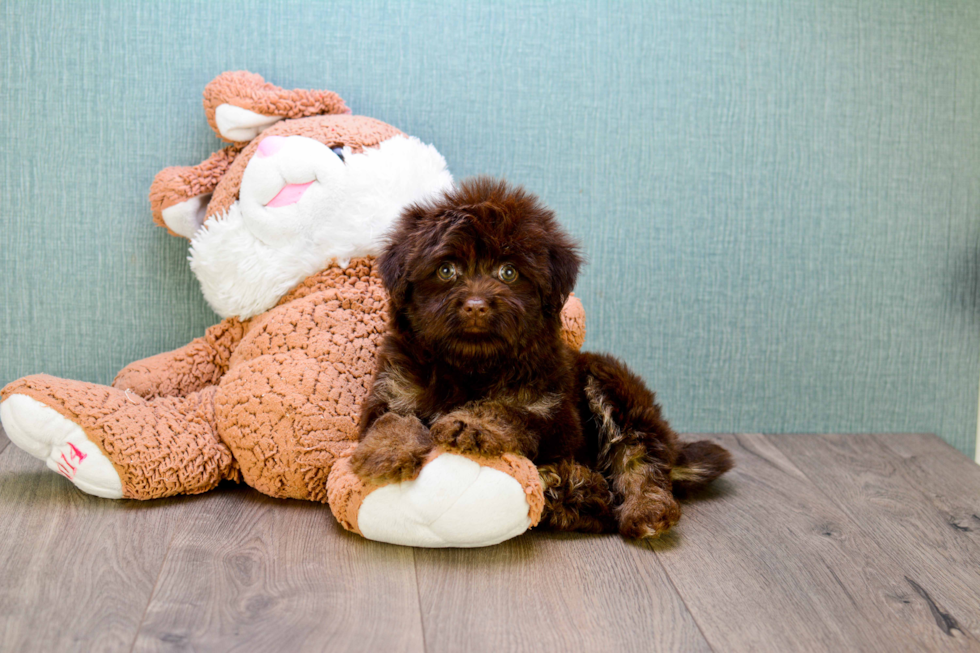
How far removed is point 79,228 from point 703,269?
210 centimetres

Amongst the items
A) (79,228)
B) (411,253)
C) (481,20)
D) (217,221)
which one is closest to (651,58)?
(481,20)

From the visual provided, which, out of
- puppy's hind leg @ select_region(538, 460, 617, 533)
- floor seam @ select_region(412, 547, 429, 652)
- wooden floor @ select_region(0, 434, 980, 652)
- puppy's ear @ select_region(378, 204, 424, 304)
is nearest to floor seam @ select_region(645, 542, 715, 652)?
wooden floor @ select_region(0, 434, 980, 652)

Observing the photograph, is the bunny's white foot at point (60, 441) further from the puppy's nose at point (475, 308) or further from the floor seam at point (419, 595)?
the puppy's nose at point (475, 308)

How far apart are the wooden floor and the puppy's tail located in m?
0.07

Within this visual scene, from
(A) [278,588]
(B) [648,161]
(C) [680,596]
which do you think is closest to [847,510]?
(C) [680,596]

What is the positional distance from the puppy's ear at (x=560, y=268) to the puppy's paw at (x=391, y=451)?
1.43 ft

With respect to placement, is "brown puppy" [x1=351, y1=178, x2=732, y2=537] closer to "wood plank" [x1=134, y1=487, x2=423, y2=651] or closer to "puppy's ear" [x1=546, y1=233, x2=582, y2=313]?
"puppy's ear" [x1=546, y1=233, x2=582, y2=313]

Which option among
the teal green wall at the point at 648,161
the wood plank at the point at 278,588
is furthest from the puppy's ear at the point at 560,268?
the teal green wall at the point at 648,161

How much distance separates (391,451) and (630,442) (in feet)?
2.20

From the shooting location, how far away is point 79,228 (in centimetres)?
255

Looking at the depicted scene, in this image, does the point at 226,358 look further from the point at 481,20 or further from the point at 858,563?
the point at 858,563

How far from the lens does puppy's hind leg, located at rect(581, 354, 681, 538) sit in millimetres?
1950

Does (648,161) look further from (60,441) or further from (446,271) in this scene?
(60,441)

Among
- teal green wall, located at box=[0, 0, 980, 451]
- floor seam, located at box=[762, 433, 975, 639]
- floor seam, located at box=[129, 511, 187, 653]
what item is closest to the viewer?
floor seam, located at box=[129, 511, 187, 653]
